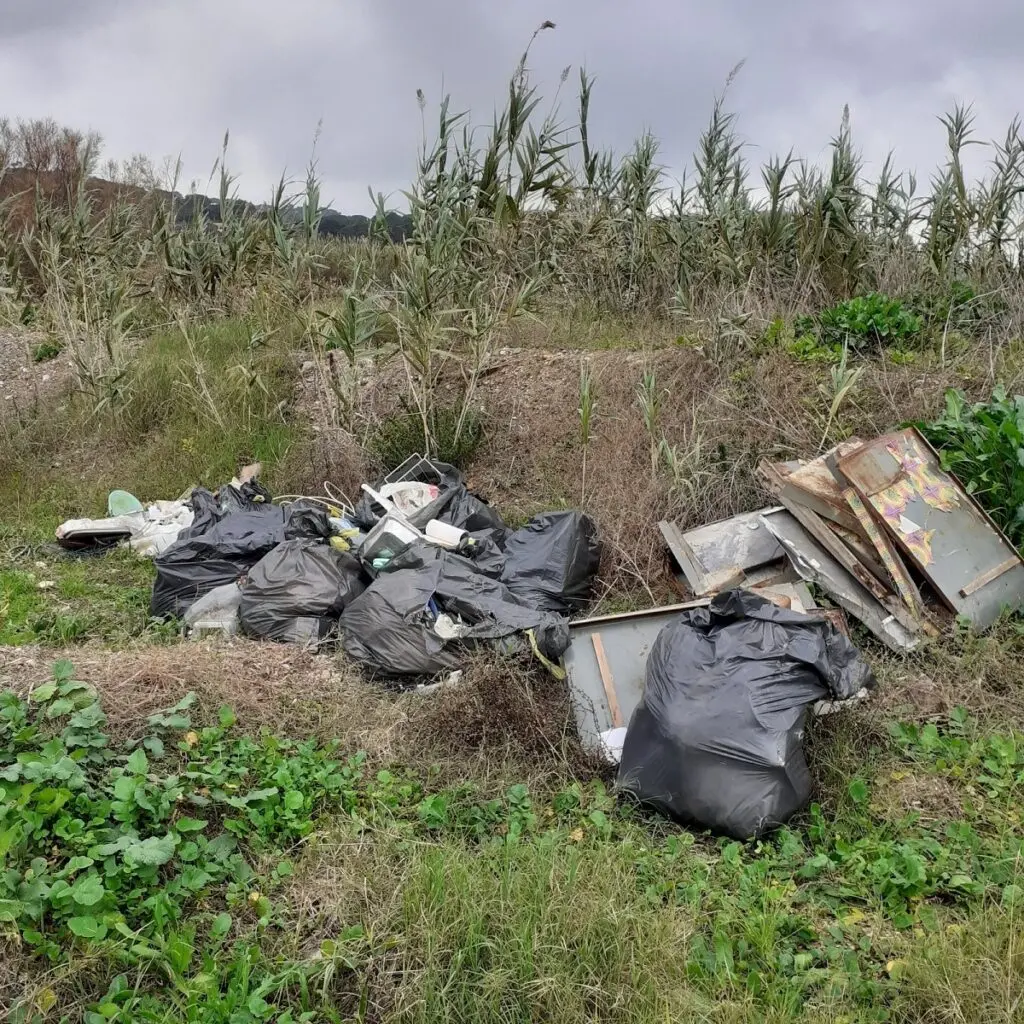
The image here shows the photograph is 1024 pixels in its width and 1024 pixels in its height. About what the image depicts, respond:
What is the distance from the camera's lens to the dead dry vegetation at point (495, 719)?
2.05 m

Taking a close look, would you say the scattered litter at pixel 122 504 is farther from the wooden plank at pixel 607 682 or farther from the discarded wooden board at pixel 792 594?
the discarded wooden board at pixel 792 594

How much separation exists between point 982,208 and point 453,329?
4.46 metres

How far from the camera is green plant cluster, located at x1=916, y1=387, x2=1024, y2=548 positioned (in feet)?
13.0

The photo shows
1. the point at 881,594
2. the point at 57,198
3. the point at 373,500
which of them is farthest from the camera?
the point at 57,198

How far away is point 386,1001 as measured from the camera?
202 cm

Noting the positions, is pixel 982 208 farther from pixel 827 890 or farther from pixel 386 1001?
pixel 386 1001

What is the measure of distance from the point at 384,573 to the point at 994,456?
304cm

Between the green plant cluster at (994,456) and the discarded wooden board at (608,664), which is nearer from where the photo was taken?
the discarded wooden board at (608,664)

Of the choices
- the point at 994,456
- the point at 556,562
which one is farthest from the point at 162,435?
the point at 994,456

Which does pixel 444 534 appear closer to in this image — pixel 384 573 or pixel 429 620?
pixel 384 573

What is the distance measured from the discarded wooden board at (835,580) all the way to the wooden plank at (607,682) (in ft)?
3.61

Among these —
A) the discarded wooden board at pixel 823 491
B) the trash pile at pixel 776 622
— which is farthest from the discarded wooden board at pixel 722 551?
the discarded wooden board at pixel 823 491

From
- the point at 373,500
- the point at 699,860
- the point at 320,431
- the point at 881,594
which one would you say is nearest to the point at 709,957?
the point at 699,860

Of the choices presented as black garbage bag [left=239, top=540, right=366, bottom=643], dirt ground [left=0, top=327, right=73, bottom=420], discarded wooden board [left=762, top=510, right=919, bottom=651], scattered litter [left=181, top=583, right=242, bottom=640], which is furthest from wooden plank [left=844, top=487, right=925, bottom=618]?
dirt ground [left=0, top=327, right=73, bottom=420]
